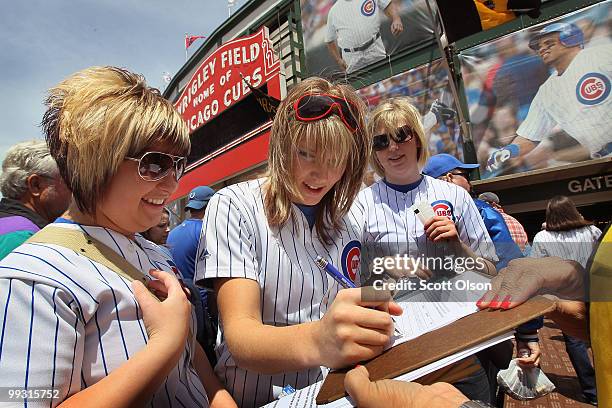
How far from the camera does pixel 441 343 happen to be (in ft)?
2.11

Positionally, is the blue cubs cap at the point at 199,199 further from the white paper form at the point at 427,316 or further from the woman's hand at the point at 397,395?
the woman's hand at the point at 397,395

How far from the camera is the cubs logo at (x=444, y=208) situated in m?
1.63

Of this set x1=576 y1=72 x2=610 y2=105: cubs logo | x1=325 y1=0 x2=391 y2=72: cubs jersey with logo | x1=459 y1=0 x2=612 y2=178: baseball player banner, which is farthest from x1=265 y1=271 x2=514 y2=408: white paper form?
x1=325 y1=0 x2=391 y2=72: cubs jersey with logo

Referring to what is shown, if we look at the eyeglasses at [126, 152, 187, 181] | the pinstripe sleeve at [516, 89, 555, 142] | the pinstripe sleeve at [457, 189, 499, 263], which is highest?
the pinstripe sleeve at [516, 89, 555, 142]

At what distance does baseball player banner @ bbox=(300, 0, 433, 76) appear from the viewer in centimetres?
753

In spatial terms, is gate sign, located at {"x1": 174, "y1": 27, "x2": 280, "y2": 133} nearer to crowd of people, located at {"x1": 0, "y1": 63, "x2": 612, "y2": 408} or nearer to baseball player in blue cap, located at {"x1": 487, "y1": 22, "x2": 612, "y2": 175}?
baseball player in blue cap, located at {"x1": 487, "y1": 22, "x2": 612, "y2": 175}

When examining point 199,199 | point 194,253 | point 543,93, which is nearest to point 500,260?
point 194,253

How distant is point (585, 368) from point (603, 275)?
357cm

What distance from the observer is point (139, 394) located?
77 centimetres

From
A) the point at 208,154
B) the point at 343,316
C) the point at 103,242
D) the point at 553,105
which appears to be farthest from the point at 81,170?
the point at 208,154

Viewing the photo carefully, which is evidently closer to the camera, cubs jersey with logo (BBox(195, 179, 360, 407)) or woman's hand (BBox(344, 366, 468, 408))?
woman's hand (BBox(344, 366, 468, 408))

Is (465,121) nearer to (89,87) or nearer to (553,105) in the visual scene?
(553,105)

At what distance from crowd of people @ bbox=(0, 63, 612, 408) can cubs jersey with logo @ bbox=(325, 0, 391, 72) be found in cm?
761

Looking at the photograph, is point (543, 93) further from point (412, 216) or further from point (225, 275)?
point (225, 275)
